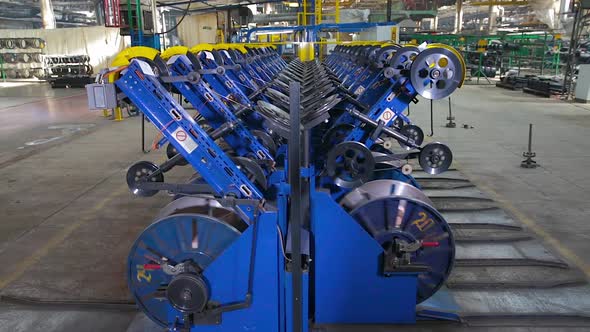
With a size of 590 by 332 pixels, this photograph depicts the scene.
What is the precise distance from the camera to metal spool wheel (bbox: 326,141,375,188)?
3.41 meters

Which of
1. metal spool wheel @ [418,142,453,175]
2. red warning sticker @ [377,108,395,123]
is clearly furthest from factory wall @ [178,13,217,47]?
metal spool wheel @ [418,142,453,175]

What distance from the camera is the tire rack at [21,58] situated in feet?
63.4

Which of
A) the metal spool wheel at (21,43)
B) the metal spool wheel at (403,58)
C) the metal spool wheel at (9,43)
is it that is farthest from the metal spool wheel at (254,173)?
the metal spool wheel at (9,43)

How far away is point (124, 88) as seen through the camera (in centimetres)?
252

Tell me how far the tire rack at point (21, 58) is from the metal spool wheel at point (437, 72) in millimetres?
20403

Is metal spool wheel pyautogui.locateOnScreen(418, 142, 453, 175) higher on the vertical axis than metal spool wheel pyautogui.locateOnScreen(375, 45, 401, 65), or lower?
lower

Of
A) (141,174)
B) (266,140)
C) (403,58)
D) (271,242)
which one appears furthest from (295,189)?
(403,58)

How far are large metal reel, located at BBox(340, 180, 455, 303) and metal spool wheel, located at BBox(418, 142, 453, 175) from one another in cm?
102

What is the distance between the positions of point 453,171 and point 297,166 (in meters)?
4.72

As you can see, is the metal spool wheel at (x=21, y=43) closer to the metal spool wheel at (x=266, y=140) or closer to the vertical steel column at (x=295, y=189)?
the metal spool wheel at (x=266, y=140)

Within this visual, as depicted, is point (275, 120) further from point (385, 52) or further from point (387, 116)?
point (385, 52)

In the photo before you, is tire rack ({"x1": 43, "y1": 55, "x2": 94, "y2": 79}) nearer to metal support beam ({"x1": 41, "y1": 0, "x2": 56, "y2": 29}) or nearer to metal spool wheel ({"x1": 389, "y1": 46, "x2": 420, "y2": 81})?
metal support beam ({"x1": 41, "y1": 0, "x2": 56, "y2": 29})

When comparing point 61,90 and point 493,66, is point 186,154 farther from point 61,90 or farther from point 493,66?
point 493,66

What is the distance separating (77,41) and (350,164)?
19.4 metres
